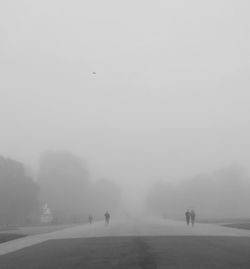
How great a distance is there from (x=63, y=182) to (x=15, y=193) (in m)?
34.0

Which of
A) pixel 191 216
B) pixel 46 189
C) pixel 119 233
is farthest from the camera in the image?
pixel 46 189

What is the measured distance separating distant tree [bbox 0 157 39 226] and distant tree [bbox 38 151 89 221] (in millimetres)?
17897

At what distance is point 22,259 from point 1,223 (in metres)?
69.9

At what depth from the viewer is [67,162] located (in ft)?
445

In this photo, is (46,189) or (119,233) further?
(46,189)

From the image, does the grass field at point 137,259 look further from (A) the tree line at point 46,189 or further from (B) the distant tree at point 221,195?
(B) the distant tree at point 221,195

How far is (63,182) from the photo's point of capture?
421 feet

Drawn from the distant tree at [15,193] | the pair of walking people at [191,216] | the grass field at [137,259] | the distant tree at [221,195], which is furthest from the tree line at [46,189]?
the grass field at [137,259]

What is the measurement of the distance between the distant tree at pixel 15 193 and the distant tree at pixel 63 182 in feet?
58.7

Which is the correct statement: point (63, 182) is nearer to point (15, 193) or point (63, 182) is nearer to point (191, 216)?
point (15, 193)

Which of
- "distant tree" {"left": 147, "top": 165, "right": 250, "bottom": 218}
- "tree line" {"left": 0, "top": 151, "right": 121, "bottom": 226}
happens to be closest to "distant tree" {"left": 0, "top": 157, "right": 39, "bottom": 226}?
"tree line" {"left": 0, "top": 151, "right": 121, "bottom": 226}

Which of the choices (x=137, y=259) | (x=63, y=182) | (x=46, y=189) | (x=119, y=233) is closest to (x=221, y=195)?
(x=63, y=182)

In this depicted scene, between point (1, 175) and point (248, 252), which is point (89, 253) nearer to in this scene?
point (248, 252)

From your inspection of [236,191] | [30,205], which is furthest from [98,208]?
[30,205]
